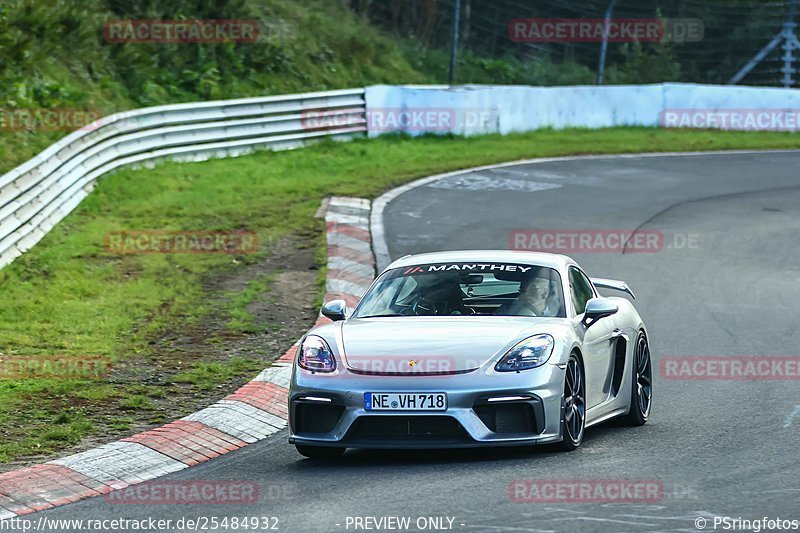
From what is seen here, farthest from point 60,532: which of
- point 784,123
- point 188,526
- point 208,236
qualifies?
point 784,123

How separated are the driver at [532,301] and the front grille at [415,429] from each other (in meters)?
1.33

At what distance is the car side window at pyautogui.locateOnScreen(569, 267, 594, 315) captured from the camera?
9.52m

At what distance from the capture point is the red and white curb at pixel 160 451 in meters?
7.75

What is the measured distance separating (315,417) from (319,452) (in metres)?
0.32

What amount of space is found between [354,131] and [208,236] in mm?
10817

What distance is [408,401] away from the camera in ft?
26.3

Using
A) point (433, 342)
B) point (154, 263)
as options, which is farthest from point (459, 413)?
point (154, 263)

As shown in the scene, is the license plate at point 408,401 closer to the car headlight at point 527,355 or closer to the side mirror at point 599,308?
the car headlight at point 527,355

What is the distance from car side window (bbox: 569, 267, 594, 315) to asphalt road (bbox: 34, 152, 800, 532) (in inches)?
35.0

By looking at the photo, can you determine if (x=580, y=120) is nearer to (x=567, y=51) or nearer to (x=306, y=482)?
(x=567, y=51)

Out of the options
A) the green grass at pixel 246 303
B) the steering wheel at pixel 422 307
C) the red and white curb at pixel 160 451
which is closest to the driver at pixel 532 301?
the steering wheel at pixel 422 307

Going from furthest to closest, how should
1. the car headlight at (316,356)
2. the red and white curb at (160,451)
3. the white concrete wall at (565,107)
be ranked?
the white concrete wall at (565,107) → the car headlight at (316,356) → the red and white curb at (160,451)

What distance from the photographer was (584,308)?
31.9 feet

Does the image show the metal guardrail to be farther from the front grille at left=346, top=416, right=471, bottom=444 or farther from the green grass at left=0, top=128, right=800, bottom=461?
the front grille at left=346, top=416, right=471, bottom=444
